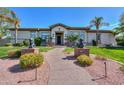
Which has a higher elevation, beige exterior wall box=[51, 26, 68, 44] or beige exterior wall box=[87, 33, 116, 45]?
beige exterior wall box=[51, 26, 68, 44]

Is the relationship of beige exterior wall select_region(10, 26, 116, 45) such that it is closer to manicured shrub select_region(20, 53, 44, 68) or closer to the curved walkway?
manicured shrub select_region(20, 53, 44, 68)

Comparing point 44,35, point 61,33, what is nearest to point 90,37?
point 61,33

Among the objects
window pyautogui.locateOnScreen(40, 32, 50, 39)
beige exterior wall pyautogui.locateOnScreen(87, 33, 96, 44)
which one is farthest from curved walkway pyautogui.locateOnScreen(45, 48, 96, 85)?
window pyautogui.locateOnScreen(40, 32, 50, 39)

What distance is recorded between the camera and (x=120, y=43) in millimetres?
24625

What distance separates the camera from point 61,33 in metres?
29.5

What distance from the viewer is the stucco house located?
2570 cm

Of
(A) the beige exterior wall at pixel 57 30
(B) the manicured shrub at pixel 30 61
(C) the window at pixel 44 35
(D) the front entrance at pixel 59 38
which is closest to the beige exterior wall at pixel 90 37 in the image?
(A) the beige exterior wall at pixel 57 30

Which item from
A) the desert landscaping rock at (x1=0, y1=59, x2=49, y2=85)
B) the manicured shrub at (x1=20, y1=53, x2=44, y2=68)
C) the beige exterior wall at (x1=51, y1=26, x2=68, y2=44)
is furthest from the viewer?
the beige exterior wall at (x1=51, y1=26, x2=68, y2=44)

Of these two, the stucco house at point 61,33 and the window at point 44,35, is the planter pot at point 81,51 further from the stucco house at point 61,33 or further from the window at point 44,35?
the window at point 44,35

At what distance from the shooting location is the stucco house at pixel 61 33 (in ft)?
84.3
